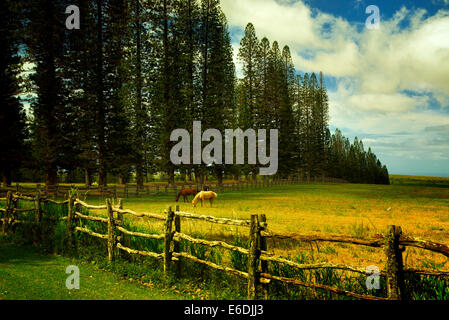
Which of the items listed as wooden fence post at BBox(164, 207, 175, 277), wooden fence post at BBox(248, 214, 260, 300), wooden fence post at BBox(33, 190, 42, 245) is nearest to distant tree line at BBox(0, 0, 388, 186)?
wooden fence post at BBox(33, 190, 42, 245)

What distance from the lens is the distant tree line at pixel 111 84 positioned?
24.2 meters

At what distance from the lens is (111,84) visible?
2798 centimetres

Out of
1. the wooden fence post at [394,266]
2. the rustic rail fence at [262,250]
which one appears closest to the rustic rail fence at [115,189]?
the rustic rail fence at [262,250]

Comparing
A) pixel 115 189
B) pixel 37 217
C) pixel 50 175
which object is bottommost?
pixel 115 189

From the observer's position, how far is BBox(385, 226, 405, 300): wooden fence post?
164 inches

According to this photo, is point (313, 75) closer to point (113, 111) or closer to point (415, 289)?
point (113, 111)

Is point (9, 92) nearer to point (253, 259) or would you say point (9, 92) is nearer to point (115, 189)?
point (115, 189)

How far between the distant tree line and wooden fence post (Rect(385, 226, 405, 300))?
989 inches

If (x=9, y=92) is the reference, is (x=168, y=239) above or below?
below

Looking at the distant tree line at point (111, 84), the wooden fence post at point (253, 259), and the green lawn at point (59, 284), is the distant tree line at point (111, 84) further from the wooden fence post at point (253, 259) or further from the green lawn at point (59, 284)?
the wooden fence post at point (253, 259)

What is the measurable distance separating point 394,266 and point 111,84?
28498 mm

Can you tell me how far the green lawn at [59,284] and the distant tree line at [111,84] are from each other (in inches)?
732

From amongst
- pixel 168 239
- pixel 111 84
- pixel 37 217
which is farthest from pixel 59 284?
pixel 111 84

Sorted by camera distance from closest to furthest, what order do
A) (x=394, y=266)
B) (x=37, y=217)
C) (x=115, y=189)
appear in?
(x=394, y=266) < (x=37, y=217) < (x=115, y=189)
